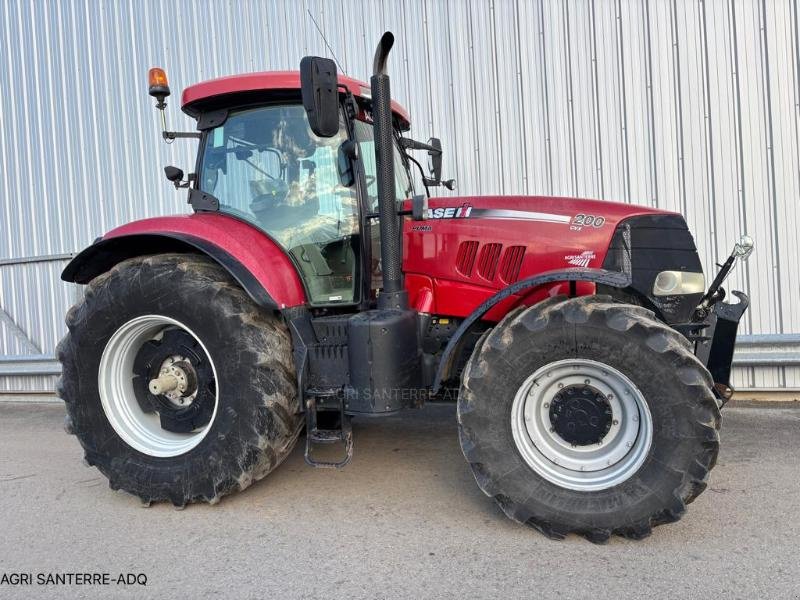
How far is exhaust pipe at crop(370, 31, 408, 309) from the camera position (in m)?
2.67

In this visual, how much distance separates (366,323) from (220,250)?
2.85 ft

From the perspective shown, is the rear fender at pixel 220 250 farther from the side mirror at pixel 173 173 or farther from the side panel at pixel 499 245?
the side panel at pixel 499 245

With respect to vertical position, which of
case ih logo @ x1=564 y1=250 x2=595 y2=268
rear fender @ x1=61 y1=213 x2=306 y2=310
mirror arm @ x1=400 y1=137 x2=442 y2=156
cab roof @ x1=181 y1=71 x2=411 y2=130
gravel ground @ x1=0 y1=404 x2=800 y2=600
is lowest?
gravel ground @ x1=0 y1=404 x2=800 y2=600

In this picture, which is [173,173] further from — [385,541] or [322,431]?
[385,541]

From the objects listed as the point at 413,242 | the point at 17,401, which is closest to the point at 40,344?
the point at 17,401

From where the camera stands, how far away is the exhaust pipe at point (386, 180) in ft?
8.77

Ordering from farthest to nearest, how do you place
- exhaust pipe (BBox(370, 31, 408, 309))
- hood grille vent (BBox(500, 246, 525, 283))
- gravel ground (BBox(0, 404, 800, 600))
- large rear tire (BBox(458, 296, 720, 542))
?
hood grille vent (BBox(500, 246, 525, 283)) < exhaust pipe (BBox(370, 31, 408, 309)) < large rear tire (BBox(458, 296, 720, 542)) < gravel ground (BBox(0, 404, 800, 600))

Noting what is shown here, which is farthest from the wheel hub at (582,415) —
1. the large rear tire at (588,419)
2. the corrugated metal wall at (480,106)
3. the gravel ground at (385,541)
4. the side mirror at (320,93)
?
the corrugated metal wall at (480,106)

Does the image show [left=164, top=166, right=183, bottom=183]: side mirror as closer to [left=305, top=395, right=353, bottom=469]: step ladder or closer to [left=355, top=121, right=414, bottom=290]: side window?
[left=355, top=121, right=414, bottom=290]: side window

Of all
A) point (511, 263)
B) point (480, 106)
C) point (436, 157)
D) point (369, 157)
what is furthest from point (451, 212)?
point (480, 106)

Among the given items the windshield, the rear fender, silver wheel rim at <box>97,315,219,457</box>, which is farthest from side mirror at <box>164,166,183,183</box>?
silver wheel rim at <box>97,315,219,457</box>

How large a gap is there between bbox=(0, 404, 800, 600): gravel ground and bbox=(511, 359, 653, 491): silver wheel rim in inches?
11.1

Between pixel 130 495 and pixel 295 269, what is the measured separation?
1.62 meters

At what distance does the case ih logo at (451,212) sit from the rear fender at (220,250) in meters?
0.84
